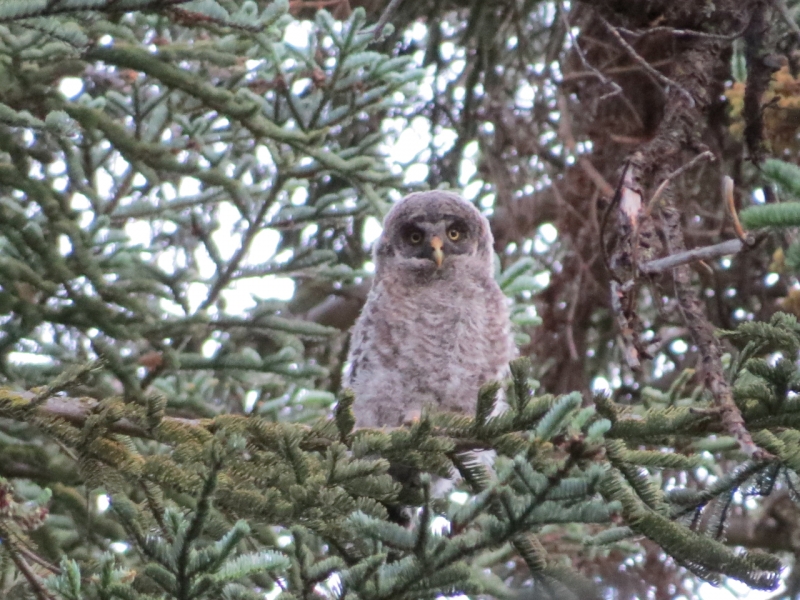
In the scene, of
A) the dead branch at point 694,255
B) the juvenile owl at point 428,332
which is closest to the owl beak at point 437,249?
the juvenile owl at point 428,332

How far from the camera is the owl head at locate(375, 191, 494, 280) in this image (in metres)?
4.64

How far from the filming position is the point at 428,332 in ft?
14.0

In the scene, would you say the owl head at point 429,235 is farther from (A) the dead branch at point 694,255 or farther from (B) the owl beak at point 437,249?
(A) the dead branch at point 694,255

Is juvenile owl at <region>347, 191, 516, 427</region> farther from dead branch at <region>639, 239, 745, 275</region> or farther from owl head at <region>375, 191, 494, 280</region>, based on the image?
dead branch at <region>639, 239, 745, 275</region>

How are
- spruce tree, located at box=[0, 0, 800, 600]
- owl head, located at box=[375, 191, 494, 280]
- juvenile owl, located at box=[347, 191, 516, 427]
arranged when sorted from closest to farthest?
spruce tree, located at box=[0, 0, 800, 600], juvenile owl, located at box=[347, 191, 516, 427], owl head, located at box=[375, 191, 494, 280]

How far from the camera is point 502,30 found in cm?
525

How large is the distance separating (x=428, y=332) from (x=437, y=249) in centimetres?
48

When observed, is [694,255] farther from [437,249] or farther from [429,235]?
[429,235]

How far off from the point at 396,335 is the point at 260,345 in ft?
5.91

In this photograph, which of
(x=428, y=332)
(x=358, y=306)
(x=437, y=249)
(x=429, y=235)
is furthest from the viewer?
(x=358, y=306)

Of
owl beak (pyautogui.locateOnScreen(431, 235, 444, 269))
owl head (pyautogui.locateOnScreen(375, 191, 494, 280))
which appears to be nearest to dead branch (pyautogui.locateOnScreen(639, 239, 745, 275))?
owl beak (pyautogui.locateOnScreen(431, 235, 444, 269))

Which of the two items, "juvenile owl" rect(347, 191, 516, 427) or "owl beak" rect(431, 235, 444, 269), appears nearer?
"juvenile owl" rect(347, 191, 516, 427)

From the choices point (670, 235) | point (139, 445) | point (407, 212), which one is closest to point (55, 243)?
point (139, 445)

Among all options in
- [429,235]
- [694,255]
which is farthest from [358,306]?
[694,255]
